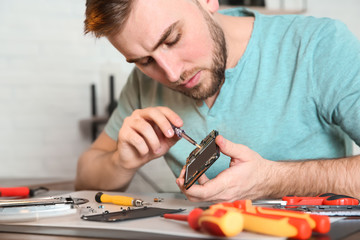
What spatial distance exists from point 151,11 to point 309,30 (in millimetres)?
468

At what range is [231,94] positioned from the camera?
1.34 meters

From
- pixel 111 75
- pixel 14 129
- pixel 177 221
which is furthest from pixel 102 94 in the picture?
pixel 177 221

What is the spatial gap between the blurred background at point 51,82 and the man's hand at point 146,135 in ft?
5.28

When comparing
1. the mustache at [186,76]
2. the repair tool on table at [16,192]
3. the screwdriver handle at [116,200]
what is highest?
the mustache at [186,76]

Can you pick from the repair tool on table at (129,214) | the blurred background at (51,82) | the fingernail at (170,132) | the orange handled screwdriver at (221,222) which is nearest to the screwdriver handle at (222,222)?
the orange handled screwdriver at (221,222)

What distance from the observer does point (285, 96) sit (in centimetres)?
129

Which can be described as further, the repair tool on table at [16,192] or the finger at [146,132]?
the repair tool on table at [16,192]

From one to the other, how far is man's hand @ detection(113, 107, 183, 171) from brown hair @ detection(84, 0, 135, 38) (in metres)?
0.22

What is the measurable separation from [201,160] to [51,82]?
202cm

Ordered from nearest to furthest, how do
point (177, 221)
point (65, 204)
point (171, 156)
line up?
point (177, 221) → point (65, 204) → point (171, 156)

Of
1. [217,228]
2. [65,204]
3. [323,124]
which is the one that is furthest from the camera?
[323,124]

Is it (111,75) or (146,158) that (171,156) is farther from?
(111,75)

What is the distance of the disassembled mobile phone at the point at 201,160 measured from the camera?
33.6 inches

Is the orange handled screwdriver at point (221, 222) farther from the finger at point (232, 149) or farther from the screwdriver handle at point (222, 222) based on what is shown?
the finger at point (232, 149)
